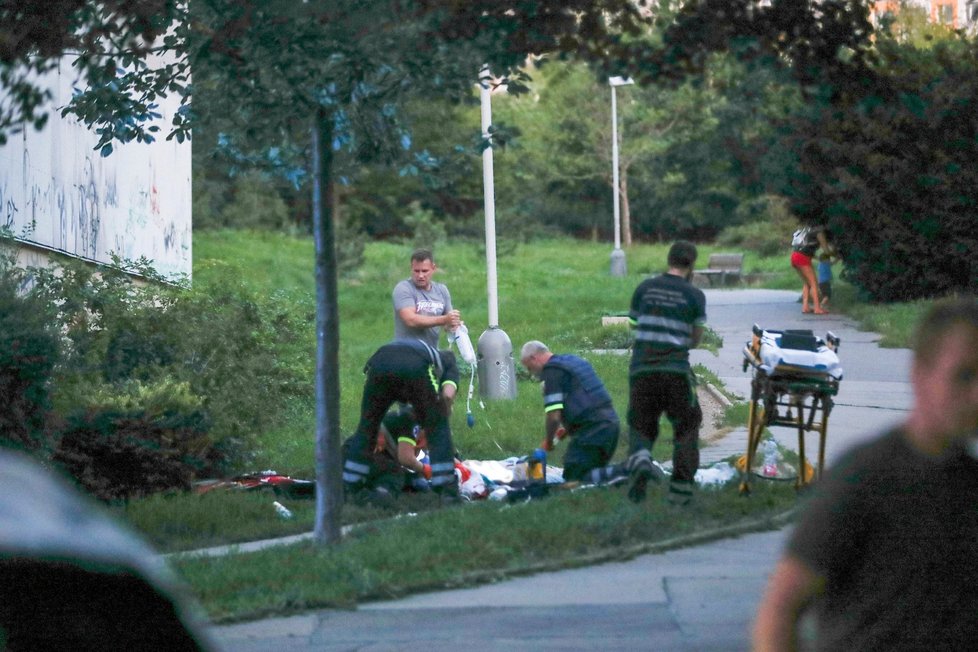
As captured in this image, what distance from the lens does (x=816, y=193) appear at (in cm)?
2395

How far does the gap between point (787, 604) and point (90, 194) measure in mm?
15059

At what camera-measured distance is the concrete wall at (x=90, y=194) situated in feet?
47.7

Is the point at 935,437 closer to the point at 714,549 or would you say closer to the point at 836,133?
the point at 714,549

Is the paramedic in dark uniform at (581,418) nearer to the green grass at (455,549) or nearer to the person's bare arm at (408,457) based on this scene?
the green grass at (455,549)

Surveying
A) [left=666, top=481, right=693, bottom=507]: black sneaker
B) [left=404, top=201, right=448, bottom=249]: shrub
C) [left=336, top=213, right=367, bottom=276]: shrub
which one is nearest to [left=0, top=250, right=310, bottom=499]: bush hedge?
[left=666, top=481, right=693, bottom=507]: black sneaker

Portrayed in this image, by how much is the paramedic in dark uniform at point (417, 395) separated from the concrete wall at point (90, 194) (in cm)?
371

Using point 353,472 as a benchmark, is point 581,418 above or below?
above

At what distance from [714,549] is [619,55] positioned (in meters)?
2.85

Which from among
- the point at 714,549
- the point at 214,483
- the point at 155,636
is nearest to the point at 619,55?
the point at 714,549

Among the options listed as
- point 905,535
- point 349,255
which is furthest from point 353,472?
point 349,255

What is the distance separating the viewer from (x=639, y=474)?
9.07 metres

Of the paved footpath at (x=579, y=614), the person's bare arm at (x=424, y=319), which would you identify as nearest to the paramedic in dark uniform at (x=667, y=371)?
the paved footpath at (x=579, y=614)

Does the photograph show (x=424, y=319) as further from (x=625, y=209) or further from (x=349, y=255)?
(x=625, y=209)

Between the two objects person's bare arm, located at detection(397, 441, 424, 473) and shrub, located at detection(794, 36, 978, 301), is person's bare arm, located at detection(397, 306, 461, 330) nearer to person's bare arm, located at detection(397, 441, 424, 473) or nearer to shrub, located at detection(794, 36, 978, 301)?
person's bare arm, located at detection(397, 441, 424, 473)
